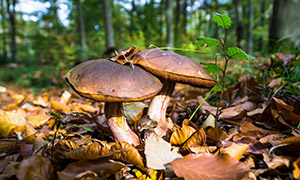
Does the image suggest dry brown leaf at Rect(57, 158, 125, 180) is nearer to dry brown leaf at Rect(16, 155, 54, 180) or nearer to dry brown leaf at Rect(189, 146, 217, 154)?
dry brown leaf at Rect(16, 155, 54, 180)

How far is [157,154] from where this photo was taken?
41.3 inches

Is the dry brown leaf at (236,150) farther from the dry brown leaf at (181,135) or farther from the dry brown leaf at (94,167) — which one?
the dry brown leaf at (94,167)

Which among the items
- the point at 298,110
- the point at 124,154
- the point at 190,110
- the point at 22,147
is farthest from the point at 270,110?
the point at 22,147

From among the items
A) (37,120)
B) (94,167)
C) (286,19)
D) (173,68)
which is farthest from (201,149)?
(286,19)

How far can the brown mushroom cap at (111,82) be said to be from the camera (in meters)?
1.04

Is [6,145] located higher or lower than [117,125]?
lower

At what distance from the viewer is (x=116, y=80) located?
1.09 m

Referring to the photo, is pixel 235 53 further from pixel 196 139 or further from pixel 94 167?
pixel 94 167

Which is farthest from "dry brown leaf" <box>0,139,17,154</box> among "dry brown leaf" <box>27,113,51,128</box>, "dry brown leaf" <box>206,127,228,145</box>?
"dry brown leaf" <box>206,127,228,145</box>

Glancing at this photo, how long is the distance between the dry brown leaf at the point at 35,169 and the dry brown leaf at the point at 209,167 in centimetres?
68

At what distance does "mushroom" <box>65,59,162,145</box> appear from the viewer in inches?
41.0

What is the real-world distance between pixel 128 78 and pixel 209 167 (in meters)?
0.69

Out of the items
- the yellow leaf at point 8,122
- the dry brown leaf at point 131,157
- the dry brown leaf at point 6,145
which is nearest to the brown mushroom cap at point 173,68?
the dry brown leaf at point 131,157

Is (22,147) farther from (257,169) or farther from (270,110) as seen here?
(270,110)
